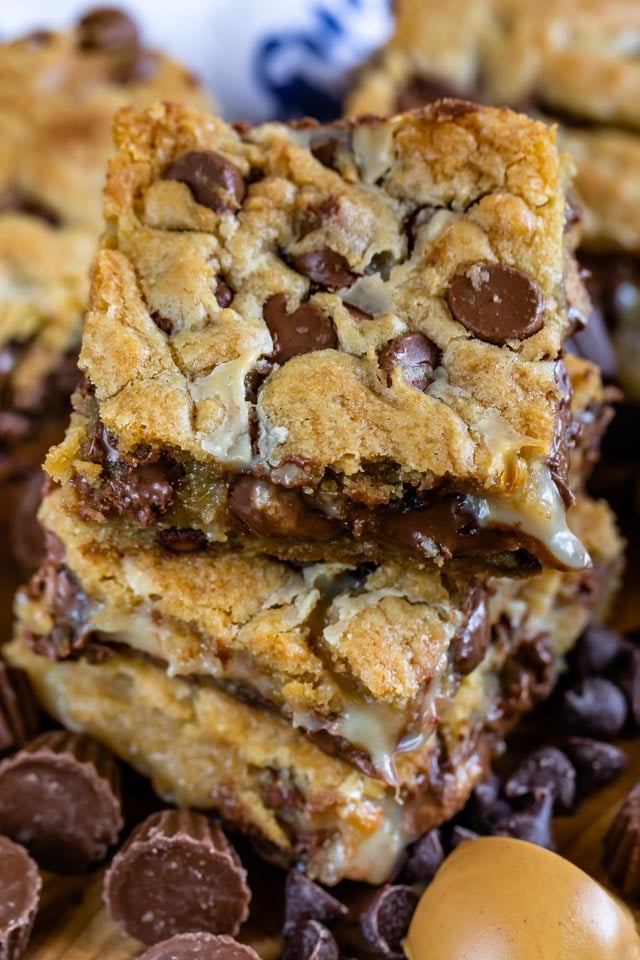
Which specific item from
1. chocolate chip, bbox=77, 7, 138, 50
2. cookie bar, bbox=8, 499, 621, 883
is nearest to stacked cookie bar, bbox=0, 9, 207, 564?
chocolate chip, bbox=77, 7, 138, 50

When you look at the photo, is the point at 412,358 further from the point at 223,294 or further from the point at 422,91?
the point at 422,91

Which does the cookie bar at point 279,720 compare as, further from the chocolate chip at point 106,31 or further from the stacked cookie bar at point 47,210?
the chocolate chip at point 106,31

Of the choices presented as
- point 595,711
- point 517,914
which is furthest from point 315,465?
point 595,711

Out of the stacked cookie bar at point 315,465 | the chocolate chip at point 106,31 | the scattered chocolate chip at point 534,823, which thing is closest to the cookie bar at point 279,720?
the stacked cookie bar at point 315,465

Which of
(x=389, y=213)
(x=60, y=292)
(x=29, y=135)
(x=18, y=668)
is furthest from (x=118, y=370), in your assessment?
(x=29, y=135)

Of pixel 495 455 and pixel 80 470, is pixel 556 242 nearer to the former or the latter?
pixel 495 455

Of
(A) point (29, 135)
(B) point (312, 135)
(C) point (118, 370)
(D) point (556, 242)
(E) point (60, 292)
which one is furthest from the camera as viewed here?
(A) point (29, 135)
